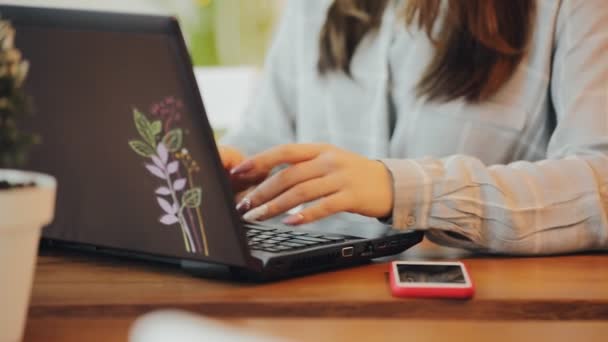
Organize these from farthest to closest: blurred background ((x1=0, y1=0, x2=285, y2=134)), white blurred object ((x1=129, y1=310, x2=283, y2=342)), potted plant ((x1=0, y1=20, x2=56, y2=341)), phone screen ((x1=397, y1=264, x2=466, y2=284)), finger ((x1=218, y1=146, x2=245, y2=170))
Answer: 1. blurred background ((x1=0, y1=0, x2=285, y2=134))
2. finger ((x1=218, y1=146, x2=245, y2=170))
3. phone screen ((x1=397, y1=264, x2=466, y2=284))
4. white blurred object ((x1=129, y1=310, x2=283, y2=342))
5. potted plant ((x1=0, y1=20, x2=56, y2=341))

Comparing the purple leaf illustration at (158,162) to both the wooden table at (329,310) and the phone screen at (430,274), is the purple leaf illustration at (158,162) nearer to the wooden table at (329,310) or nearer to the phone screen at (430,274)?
the wooden table at (329,310)

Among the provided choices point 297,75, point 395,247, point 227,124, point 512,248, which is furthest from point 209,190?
point 227,124

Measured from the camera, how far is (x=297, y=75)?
1.66 metres

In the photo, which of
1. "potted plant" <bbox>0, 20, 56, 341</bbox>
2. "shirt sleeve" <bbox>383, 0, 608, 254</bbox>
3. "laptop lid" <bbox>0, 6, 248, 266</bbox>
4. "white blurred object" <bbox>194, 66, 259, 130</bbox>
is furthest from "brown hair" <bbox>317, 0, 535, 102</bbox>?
"white blurred object" <bbox>194, 66, 259, 130</bbox>

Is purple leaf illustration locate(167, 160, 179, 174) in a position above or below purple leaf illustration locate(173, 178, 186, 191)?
above

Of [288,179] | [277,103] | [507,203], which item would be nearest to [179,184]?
[288,179]

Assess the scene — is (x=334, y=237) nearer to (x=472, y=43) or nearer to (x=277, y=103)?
(x=472, y=43)

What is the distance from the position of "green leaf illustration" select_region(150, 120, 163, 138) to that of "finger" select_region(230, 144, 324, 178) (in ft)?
0.82

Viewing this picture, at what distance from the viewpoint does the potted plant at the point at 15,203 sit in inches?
22.5

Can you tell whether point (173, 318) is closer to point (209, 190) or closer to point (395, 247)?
point (209, 190)

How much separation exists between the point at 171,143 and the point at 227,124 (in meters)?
2.00

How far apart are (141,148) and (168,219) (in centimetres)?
7

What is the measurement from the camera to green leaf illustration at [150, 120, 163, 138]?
0.72m

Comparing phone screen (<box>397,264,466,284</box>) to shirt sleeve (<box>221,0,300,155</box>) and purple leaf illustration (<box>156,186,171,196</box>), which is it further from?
shirt sleeve (<box>221,0,300,155</box>)
